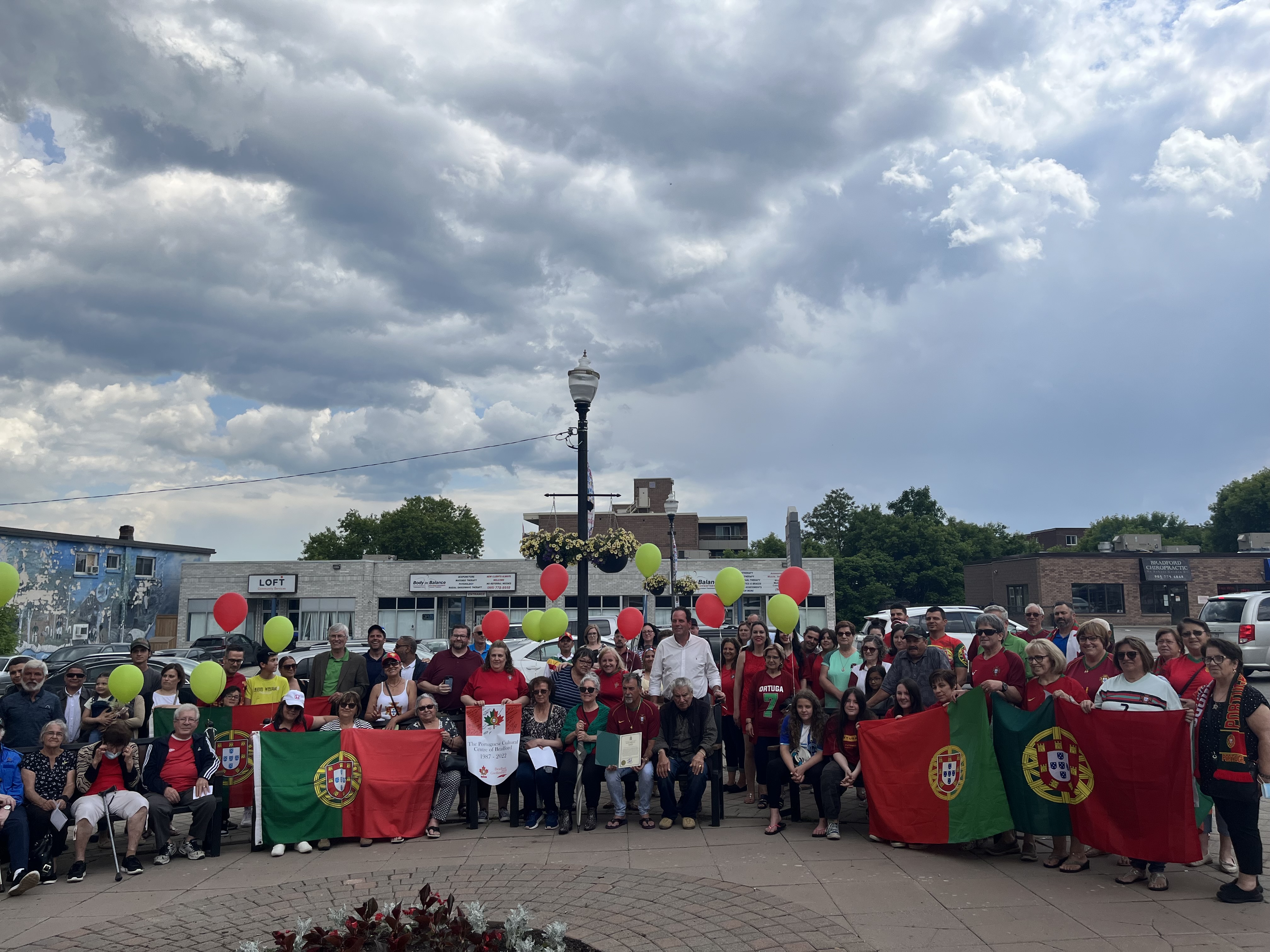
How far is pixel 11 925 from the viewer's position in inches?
224

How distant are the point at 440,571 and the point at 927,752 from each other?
34002 mm

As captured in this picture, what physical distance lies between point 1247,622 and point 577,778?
16479 millimetres

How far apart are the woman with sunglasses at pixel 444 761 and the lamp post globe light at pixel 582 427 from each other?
133 inches

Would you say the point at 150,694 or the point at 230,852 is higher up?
the point at 150,694

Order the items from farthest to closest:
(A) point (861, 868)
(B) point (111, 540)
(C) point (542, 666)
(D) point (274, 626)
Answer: (B) point (111, 540) < (C) point (542, 666) < (D) point (274, 626) < (A) point (861, 868)

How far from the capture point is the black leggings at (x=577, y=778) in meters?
8.00

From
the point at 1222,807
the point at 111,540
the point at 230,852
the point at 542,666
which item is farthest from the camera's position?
the point at 111,540

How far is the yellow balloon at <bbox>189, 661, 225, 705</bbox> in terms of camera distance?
8688 millimetres

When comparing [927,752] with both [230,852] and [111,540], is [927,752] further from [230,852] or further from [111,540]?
[111,540]

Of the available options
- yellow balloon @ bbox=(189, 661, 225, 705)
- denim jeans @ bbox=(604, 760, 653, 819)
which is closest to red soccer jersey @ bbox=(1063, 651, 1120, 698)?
denim jeans @ bbox=(604, 760, 653, 819)

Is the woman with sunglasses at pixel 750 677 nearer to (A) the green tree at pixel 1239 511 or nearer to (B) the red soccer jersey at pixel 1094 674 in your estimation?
(B) the red soccer jersey at pixel 1094 674

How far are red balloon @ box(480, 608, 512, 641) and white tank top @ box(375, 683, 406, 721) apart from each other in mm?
2829

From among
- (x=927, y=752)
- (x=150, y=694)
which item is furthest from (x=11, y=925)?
(x=927, y=752)

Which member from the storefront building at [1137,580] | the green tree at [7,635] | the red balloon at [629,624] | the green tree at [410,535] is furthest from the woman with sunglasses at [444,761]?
the green tree at [410,535]
